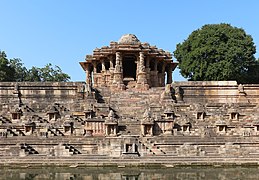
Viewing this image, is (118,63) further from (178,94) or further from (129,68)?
(178,94)

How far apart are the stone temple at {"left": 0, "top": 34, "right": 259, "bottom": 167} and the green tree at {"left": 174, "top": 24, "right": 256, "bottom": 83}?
4.19 meters

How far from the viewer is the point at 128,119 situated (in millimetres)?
21219

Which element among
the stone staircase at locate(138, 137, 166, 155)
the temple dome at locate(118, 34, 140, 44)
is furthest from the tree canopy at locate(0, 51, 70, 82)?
the stone staircase at locate(138, 137, 166, 155)

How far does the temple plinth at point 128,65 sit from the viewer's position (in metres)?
30.1

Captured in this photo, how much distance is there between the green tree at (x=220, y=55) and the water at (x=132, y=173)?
2202 cm

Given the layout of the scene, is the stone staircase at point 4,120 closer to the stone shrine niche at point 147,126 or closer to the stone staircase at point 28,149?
the stone staircase at point 28,149

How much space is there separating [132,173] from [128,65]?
23.1m

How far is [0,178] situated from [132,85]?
19.7m

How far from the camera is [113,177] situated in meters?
12.5

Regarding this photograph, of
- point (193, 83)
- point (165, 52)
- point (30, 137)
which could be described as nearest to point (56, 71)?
point (165, 52)

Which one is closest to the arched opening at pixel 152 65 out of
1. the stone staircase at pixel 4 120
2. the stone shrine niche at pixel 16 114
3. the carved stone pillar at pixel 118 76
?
the carved stone pillar at pixel 118 76

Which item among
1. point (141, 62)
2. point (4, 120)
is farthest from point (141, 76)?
point (4, 120)

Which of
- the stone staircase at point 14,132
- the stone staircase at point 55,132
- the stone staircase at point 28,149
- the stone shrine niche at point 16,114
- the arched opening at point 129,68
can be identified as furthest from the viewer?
the arched opening at point 129,68

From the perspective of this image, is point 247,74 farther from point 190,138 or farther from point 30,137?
point 30,137
